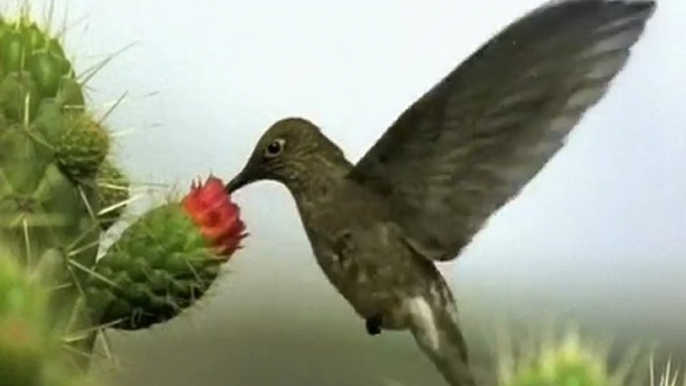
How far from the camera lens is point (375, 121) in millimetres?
1175

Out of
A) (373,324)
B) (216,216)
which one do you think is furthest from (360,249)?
(216,216)

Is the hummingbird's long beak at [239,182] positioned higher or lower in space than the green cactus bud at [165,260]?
higher

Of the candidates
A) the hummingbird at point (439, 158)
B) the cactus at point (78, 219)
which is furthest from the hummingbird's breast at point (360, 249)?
the cactus at point (78, 219)

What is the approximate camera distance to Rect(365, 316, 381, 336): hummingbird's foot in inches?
41.8

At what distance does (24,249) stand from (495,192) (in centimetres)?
40

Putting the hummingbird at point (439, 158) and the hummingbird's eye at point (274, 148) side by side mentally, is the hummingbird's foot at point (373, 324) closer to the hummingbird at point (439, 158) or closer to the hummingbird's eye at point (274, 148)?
the hummingbird at point (439, 158)

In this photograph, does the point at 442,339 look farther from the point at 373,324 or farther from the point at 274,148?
the point at 274,148

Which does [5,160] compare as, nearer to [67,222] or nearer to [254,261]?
[67,222]

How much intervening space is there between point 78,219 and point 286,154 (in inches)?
8.8

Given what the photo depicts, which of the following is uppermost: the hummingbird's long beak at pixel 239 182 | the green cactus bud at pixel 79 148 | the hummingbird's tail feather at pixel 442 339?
the green cactus bud at pixel 79 148

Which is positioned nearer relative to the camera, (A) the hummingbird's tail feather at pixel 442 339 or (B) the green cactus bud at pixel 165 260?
(B) the green cactus bud at pixel 165 260

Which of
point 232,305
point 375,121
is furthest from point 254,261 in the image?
point 375,121

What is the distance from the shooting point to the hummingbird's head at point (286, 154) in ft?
3.44

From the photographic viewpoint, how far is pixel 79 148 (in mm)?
853
